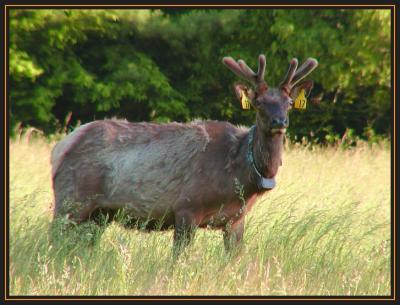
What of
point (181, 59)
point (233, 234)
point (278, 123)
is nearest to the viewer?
point (278, 123)

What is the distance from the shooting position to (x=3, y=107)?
668cm

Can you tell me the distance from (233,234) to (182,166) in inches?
29.4

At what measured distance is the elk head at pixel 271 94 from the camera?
613 cm

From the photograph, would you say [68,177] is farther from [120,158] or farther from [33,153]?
[33,153]

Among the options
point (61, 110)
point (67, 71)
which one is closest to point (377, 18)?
point (67, 71)

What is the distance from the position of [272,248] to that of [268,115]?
1.06 meters

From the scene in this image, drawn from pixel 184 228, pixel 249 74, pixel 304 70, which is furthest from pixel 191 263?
pixel 304 70

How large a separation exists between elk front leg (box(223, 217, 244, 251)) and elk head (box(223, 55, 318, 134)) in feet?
2.61

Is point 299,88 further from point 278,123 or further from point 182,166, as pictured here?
point 182,166

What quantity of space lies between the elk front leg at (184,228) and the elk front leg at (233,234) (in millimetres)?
284

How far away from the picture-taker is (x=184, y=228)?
252 inches

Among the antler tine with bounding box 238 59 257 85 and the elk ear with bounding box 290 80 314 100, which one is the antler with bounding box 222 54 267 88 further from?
the elk ear with bounding box 290 80 314 100

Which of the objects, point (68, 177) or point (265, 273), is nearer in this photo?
point (265, 273)

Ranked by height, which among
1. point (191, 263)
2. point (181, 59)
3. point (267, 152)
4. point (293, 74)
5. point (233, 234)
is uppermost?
point (181, 59)
